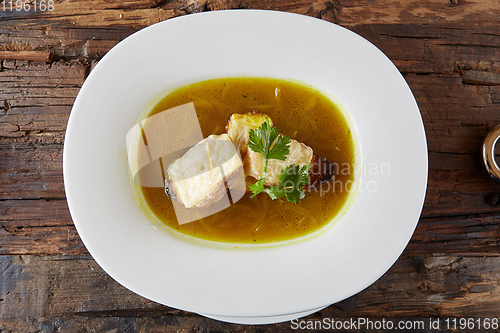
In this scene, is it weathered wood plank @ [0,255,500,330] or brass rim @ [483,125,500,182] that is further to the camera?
weathered wood plank @ [0,255,500,330]

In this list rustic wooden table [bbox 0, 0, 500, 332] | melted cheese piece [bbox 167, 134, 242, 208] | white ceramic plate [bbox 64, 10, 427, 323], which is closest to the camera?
white ceramic plate [bbox 64, 10, 427, 323]

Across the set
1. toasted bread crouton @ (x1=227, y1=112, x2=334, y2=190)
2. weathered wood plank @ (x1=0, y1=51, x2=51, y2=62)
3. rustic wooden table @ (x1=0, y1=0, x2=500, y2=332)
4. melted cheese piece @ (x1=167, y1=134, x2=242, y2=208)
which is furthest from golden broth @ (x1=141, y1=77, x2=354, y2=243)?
weathered wood plank @ (x1=0, y1=51, x2=51, y2=62)

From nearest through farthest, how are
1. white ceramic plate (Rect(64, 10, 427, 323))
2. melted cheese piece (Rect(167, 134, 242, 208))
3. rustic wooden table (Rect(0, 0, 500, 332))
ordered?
1. white ceramic plate (Rect(64, 10, 427, 323))
2. melted cheese piece (Rect(167, 134, 242, 208))
3. rustic wooden table (Rect(0, 0, 500, 332))

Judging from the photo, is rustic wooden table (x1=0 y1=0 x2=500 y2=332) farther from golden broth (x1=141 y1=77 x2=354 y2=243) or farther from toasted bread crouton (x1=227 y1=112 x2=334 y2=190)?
toasted bread crouton (x1=227 y1=112 x2=334 y2=190)

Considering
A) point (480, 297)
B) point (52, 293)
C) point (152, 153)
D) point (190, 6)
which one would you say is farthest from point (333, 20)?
point (52, 293)

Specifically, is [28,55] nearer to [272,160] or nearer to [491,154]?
[272,160]

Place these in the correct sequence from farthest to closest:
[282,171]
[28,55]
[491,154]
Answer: [28,55] < [491,154] < [282,171]

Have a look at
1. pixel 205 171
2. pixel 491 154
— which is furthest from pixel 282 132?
pixel 491 154
